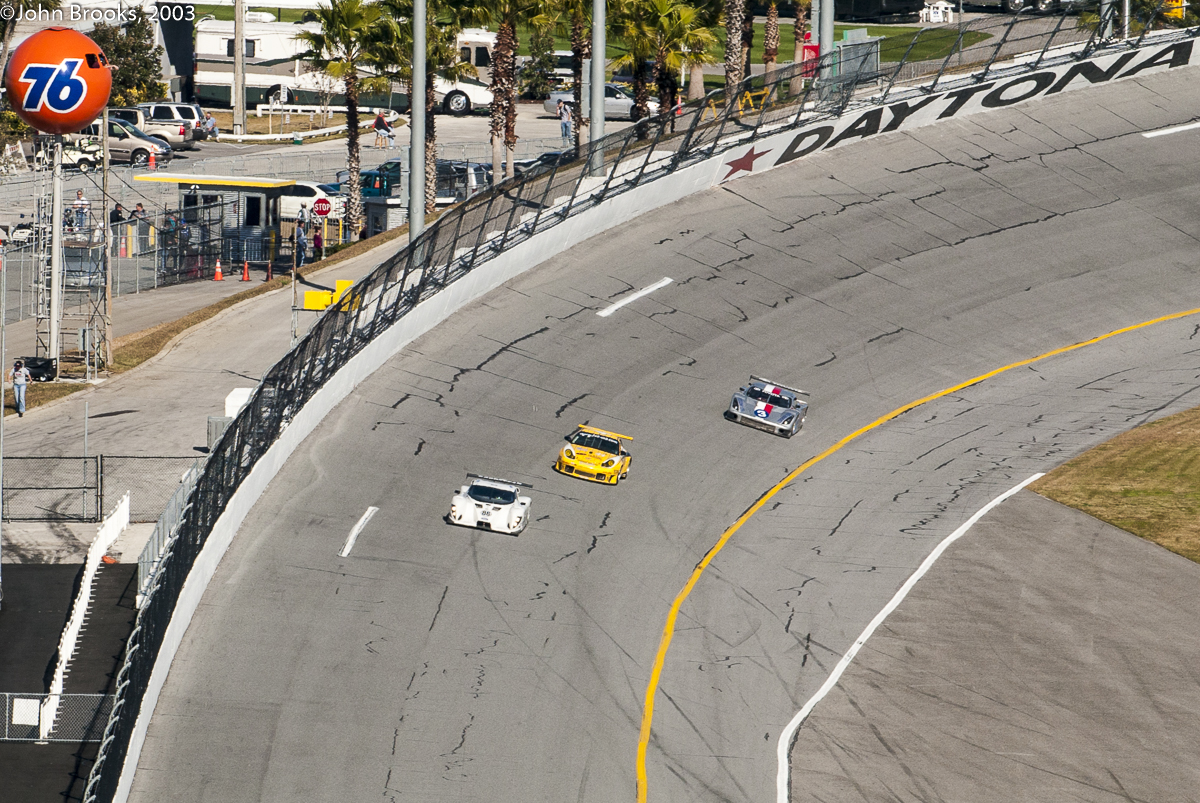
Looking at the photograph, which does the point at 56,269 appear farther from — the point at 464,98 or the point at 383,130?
the point at 464,98

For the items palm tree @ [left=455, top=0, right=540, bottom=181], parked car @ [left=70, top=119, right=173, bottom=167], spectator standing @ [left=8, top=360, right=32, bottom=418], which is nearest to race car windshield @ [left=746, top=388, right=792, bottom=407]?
spectator standing @ [left=8, top=360, right=32, bottom=418]

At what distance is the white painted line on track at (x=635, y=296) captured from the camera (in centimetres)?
3550

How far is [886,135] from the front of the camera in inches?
1741

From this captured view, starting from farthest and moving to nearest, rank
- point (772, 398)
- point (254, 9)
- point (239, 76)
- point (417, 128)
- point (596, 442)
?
point (254, 9), point (239, 76), point (417, 128), point (772, 398), point (596, 442)

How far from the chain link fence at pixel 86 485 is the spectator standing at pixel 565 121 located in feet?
135

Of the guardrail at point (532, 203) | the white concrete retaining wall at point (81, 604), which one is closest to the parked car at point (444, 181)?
the guardrail at point (532, 203)

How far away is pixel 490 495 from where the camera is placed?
27.0 meters

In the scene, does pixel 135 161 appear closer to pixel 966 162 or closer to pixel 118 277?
pixel 118 277

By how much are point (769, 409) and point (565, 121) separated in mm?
44000

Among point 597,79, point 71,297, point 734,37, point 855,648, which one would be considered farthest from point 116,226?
point 855,648

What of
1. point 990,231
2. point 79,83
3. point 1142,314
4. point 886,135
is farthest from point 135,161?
point 1142,314

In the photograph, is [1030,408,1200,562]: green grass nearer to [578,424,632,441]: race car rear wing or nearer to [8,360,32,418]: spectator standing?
[578,424,632,441]: race car rear wing

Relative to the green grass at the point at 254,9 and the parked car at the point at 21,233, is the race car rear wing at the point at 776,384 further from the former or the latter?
the green grass at the point at 254,9

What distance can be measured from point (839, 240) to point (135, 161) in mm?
45545
